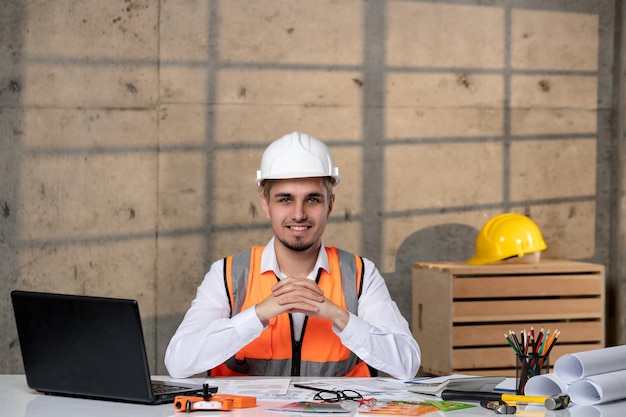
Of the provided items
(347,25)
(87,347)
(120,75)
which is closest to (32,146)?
(120,75)

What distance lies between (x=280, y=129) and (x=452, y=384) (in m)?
3.02

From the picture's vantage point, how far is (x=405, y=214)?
5.50 meters

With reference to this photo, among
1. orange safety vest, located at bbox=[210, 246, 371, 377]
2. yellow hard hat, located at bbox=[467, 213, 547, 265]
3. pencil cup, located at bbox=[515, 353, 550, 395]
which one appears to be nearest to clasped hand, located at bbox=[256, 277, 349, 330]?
orange safety vest, located at bbox=[210, 246, 371, 377]

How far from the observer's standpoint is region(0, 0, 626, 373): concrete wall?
5.12 metres

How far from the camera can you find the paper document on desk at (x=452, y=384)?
247 centimetres

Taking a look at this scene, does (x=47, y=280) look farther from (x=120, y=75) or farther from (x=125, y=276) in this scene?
(x=120, y=75)

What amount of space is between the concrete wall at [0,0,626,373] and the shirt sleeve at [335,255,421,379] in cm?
232

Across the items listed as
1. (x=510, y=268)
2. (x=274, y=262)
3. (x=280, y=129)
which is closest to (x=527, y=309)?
(x=510, y=268)

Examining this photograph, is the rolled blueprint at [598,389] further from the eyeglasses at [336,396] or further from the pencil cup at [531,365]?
the eyeglasses at [336,396]

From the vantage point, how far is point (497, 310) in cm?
497

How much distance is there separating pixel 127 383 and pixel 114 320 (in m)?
0.17

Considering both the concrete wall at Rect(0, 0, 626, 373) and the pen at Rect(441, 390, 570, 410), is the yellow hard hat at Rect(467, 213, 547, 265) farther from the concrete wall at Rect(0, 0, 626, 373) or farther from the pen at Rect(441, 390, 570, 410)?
the pen at Rect(441, 390, 570, 410)

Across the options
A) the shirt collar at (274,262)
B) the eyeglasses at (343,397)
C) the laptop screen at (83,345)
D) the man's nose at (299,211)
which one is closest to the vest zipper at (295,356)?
the shirt collar at (274,262)

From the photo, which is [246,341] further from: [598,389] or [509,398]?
[598,389]
